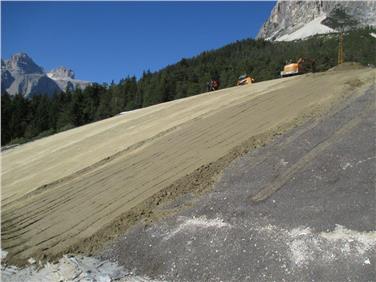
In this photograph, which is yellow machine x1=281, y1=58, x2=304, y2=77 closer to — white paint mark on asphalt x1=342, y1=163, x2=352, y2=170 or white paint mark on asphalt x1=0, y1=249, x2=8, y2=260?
white paint mark on asphalt x1=342, y1=163, x2=352, y2=170

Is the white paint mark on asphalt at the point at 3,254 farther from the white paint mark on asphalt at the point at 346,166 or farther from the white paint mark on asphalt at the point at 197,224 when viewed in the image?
the white paint mark on asphalt at the point at 346,166

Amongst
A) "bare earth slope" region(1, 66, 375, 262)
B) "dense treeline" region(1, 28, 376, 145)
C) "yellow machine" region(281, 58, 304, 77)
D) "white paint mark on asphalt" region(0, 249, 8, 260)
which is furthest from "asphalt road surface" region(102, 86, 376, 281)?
"dense treeline" region(1, 28, 376, 145)

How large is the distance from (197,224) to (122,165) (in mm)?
6060

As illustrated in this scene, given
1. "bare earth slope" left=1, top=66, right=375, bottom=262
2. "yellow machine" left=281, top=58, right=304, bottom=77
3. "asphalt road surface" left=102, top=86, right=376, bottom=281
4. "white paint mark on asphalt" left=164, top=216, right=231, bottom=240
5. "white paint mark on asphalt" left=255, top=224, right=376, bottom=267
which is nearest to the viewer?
"white paint mark on asphalt" left=255, top=224, right=376, bottom=267

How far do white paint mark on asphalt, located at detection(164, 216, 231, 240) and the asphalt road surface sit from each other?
0.07 ft

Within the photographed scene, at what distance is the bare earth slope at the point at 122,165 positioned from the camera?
1129 cm

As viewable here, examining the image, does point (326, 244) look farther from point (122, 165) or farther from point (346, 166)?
point (122, 165)

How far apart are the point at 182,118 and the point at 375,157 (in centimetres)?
1259

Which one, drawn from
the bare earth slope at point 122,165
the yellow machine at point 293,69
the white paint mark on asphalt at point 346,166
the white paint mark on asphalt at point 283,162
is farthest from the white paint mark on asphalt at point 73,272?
the yellow machine at point 293,69

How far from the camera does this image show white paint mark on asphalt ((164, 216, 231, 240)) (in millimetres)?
9302

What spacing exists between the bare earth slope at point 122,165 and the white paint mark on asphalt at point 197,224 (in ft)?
5.57

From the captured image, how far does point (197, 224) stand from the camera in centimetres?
952

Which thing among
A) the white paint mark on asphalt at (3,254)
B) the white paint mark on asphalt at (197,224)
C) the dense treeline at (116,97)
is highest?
the white paint mark on asphalt at (197,224)

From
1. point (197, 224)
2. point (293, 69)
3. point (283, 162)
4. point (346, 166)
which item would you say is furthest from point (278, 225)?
point (293, 69)
